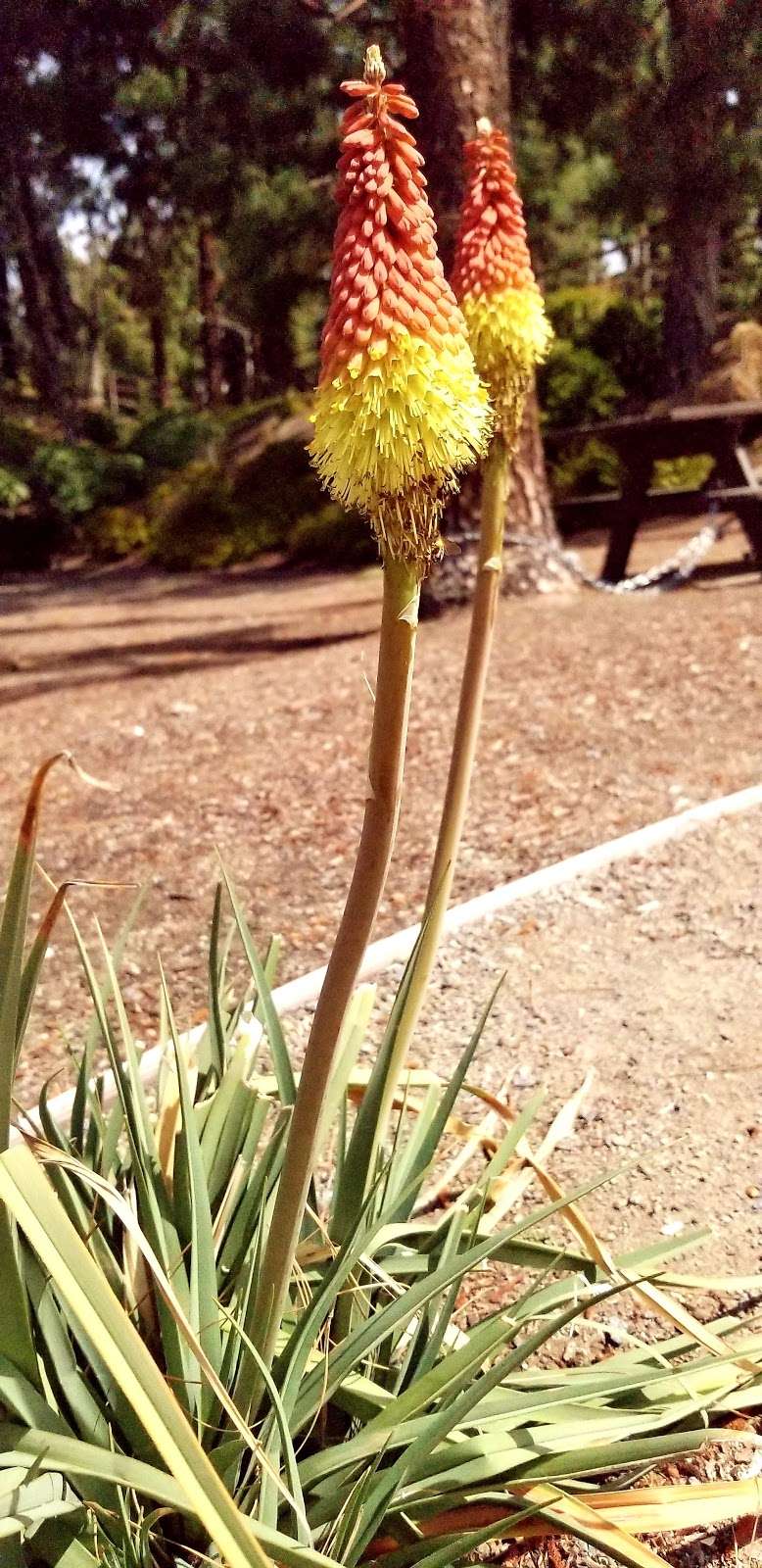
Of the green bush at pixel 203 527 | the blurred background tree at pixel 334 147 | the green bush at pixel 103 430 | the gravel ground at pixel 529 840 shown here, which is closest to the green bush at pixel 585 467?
the blurred background tree at pixel 334 147

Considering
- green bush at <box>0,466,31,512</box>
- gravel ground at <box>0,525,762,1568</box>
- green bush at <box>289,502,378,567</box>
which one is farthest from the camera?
green bush at <box>0,466,31,512</box>

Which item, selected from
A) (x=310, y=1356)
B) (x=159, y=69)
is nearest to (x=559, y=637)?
(x=310, y=1356)

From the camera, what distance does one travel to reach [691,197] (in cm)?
923

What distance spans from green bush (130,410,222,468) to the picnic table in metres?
10.3

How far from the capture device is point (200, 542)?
1260cm

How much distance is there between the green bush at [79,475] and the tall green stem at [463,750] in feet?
49.5

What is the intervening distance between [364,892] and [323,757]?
3.54 meters

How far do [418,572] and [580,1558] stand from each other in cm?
120

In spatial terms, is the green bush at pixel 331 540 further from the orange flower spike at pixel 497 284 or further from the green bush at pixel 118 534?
the orange flower spike at pixel 497 284

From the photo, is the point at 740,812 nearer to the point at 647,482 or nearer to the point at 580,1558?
the point at 580,1558

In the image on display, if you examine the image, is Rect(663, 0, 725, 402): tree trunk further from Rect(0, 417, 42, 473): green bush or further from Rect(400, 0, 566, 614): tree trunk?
Rect(0, 417, 42, 473): green bush

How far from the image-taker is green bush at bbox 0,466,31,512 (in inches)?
599

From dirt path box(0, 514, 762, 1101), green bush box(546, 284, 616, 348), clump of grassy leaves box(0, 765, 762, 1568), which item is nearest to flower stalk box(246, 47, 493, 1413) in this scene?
clump of grassy leaves box(0, 765, 762, 1568)

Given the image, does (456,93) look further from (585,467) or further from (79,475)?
(79,475)
